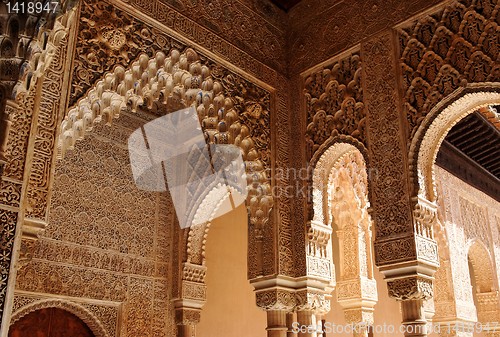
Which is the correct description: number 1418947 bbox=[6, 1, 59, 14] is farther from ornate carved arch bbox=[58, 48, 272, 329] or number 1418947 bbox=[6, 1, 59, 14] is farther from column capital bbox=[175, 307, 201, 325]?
column capital bbox=[175, 307, 201, 325]

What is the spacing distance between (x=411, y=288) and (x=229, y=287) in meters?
4.56

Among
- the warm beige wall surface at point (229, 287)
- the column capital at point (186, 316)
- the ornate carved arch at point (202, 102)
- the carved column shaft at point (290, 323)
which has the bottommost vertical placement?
the carved column shaft at point (290, 323)

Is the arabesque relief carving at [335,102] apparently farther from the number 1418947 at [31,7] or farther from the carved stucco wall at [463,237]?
the number 1418947 at [31,7]

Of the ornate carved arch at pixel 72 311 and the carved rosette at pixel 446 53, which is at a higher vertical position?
the carved rosette at pixel 446 53

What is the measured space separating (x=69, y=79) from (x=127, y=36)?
81 cm

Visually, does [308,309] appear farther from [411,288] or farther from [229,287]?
[229,287]

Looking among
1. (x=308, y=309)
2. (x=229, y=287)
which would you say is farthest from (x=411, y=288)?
(x=229, y=287)

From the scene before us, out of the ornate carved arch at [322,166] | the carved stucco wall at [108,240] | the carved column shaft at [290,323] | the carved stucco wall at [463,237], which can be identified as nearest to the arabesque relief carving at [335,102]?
the ornate carved arch at [322,166]

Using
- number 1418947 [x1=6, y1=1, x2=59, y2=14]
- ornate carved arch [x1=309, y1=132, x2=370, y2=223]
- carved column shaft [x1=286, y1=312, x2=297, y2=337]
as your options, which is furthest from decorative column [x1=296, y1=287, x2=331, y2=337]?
number 1418947 [x1=6, y1=1, x2=59, y2=14]

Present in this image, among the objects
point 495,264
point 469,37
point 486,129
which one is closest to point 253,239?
point 469,37

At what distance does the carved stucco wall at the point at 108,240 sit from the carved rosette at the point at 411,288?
10.7ft

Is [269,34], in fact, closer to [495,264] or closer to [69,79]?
Result: [69,79]

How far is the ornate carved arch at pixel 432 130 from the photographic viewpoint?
15.1 ft

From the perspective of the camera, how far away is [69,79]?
4082mm
